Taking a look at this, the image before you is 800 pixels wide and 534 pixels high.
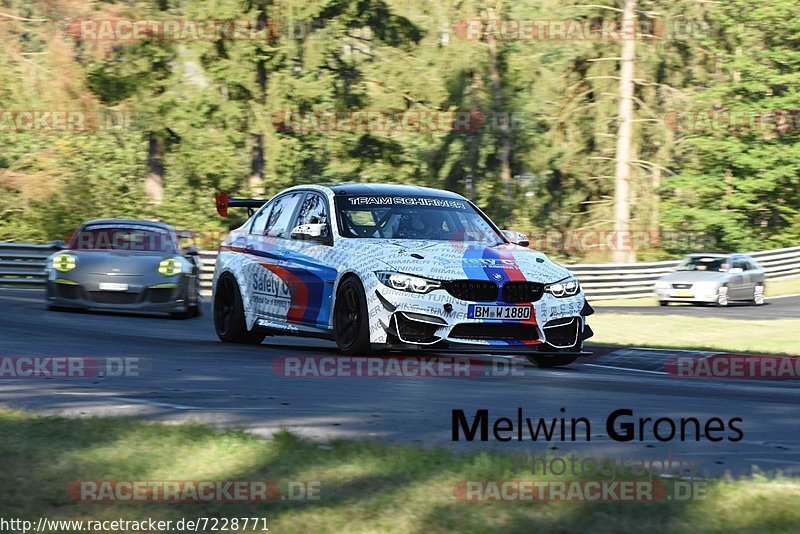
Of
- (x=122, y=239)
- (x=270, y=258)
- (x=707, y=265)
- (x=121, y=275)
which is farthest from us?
(x=707, y=265)

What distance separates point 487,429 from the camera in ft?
22.7

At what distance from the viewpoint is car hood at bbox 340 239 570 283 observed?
1084 centimetres

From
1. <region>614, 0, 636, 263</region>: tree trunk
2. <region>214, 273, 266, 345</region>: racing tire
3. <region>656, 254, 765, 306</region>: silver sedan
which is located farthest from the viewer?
<region>614, 0, 636, 263</region>: tree trunk

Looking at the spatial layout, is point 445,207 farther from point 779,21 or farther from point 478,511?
point 779,21

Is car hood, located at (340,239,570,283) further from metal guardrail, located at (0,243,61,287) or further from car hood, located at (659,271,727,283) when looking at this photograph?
car hood, located at (659,271,727,283)

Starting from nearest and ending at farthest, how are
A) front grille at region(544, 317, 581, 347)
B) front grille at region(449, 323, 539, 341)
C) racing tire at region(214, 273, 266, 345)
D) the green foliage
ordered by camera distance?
front grille at region(449, 323, 539, 341) → front grille at region(544, 317, 581, 347) → racing tire at region(214, 273, 266, 345) → the green foliage

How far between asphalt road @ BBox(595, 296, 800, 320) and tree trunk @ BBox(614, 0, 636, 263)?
25.8ft

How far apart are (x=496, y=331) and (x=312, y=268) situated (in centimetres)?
206

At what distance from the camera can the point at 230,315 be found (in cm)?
1381

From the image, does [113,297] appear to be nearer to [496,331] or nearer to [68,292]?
[68,292]

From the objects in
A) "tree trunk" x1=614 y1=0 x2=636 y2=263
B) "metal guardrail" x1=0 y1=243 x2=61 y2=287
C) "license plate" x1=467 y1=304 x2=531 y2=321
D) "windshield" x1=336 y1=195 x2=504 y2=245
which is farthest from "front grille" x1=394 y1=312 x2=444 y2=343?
"tree trunk" x1=614 y1=0 x2=636 y2=263

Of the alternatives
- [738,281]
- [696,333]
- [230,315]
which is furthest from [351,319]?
[738,281]

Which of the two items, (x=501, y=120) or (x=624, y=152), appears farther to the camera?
(x=501, y=120)

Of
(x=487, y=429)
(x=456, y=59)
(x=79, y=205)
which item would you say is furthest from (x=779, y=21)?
(x=487, y=429)
